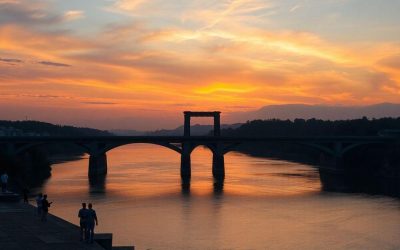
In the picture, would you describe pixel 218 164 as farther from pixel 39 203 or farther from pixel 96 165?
pixel 39 203

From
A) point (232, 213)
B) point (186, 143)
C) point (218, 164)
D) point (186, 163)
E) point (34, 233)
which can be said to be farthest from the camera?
point (186, 143)

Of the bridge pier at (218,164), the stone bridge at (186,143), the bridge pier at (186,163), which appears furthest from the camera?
the bridge pier at (218,164)

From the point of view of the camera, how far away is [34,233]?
19.1 meters

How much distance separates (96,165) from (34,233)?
6080cm

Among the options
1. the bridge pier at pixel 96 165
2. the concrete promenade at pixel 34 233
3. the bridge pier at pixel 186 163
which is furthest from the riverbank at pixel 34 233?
the bridge pier at pixel 96 165

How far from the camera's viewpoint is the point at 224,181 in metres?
72.5

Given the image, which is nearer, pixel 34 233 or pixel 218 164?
pixel 34 233

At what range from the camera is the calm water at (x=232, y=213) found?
1300 inches

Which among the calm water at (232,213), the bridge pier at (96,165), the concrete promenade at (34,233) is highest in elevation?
the concrete promenade at (34,233)

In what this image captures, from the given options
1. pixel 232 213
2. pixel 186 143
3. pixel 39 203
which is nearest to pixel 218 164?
pixel 186 143

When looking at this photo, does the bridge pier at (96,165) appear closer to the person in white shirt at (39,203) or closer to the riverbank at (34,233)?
the riverbank at (34,233)

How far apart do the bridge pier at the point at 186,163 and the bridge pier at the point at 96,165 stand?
11.5m

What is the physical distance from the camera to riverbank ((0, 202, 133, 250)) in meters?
17.0

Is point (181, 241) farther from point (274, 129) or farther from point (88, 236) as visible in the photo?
point (274, 129)
